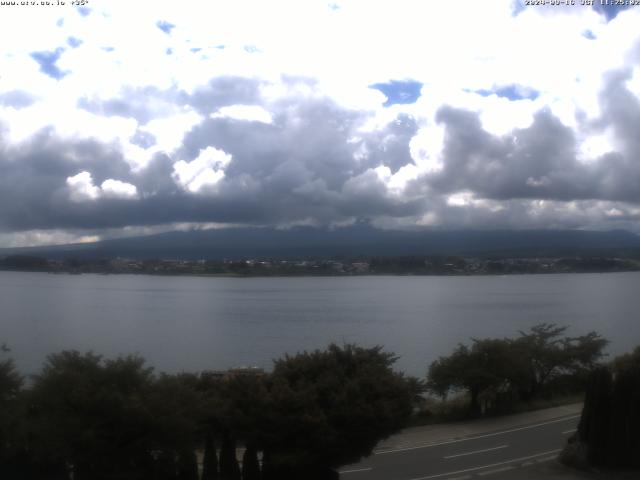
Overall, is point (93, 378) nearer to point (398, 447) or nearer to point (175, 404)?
point (175, 404)

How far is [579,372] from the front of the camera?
3080 cm

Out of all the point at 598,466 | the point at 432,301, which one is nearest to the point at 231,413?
the point at 598,466

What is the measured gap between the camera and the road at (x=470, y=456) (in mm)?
16391

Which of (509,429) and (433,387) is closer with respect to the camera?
(509,429)

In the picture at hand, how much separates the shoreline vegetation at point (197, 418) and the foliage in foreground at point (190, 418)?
2cm

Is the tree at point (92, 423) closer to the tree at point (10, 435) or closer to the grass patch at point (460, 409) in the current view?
the tree at point (10, 435)

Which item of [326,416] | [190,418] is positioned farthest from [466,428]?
[190,418]

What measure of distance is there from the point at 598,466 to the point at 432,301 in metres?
78.8

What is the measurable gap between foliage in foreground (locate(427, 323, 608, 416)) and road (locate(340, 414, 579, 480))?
3.74 metres

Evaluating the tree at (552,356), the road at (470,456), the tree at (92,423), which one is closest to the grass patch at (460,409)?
the tree at (552,356)

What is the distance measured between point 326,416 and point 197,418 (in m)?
2.46

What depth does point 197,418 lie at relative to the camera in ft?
43.5

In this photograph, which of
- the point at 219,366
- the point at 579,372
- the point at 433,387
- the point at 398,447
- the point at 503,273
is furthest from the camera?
the point at 503,273

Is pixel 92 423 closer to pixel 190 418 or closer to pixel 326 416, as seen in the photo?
pixel 190 418
